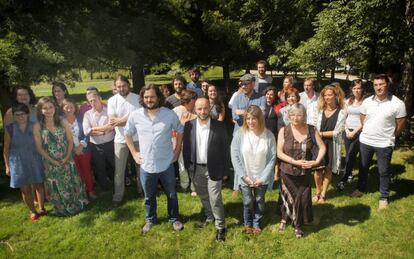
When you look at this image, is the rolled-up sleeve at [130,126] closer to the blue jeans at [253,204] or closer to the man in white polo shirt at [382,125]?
the blue jeans at [253,204]

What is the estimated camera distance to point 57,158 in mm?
5141

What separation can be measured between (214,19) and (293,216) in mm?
10087

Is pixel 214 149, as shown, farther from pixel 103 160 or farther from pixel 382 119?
pixel 382 119

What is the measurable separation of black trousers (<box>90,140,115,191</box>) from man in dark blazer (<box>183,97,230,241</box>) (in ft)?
6.15

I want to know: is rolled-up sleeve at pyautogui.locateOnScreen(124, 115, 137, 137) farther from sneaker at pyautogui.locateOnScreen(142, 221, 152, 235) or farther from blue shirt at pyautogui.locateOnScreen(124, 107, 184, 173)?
sneaker at pyautogui.locateOnScreen(142, 221, 152, 235)

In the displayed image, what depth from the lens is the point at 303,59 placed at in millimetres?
8648

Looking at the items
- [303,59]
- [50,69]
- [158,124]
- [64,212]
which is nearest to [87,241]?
[64,212]

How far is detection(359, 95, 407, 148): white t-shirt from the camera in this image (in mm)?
4914

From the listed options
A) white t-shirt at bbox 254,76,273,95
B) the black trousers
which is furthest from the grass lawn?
white t-shirt at bbox 254,76,273,95

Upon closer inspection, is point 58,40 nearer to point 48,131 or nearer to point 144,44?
point 144,44

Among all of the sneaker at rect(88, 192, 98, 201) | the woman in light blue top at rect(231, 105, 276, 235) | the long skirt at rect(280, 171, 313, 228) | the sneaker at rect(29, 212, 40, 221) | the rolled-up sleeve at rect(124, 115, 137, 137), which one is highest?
the rolled-up sleeve at rect(124, 115, 137, 137)

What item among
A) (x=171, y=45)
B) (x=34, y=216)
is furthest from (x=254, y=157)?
(x=171, y=45)

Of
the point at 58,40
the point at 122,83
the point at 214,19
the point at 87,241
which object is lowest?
the point at 87,241

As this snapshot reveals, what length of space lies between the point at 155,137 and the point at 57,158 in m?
1.87
